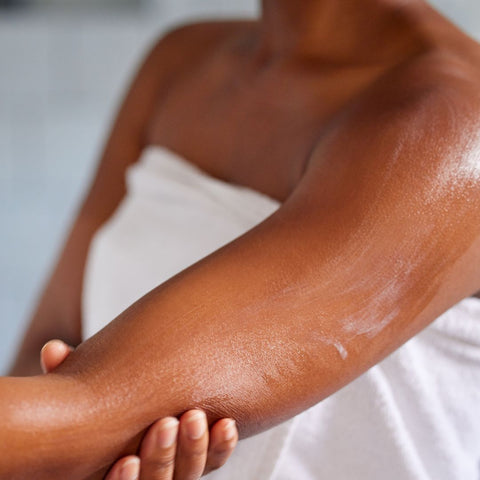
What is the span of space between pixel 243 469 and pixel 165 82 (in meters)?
0.52

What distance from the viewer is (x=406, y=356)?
25.0 inches

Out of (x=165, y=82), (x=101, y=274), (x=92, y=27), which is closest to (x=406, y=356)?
(x=101, y=274)

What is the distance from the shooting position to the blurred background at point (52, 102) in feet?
7.57

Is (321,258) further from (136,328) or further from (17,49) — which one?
(17,49)

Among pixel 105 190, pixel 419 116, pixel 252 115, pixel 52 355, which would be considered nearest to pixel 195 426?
pixel 52 355

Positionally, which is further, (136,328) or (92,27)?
(92,27)

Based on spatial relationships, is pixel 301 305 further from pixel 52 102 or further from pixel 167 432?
pixel 52 102

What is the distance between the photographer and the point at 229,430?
20.7 inches

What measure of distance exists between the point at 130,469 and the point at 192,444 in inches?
Answer: 1.7

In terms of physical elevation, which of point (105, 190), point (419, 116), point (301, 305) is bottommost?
point (105, 190)

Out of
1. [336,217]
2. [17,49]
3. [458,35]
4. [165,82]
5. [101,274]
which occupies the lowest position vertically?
[17,49]

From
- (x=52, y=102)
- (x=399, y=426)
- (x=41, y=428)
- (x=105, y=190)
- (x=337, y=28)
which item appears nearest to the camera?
(x=41, y=428)

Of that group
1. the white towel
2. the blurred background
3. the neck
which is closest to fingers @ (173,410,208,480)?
the white towel

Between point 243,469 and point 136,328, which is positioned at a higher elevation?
point 136,328
